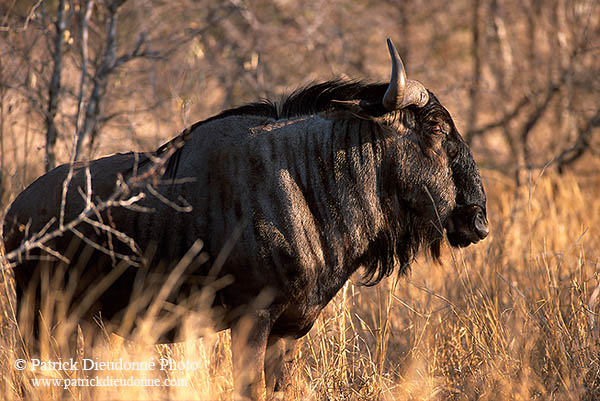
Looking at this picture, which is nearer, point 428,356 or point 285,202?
point 285,202

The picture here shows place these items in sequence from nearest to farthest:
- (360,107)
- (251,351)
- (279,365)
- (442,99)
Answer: (251,351), (360,107), (279,365), (442,99)

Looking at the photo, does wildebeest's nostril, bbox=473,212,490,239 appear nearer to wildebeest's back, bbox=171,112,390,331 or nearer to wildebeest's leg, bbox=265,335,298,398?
wildebeest's back, bbox=171,112,390,331

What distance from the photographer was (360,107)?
3.68 metres

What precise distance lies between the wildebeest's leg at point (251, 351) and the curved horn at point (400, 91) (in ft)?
3.91

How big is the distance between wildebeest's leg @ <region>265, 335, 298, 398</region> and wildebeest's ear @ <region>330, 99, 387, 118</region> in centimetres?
124

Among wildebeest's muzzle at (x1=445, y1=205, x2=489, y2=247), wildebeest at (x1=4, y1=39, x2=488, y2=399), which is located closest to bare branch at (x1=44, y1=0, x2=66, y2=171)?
wildebeest at (x1=4, y1=39, x2=488, y2=399)

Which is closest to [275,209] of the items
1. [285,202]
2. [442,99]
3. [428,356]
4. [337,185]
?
[285,202]

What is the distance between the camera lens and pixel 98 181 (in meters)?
3.82

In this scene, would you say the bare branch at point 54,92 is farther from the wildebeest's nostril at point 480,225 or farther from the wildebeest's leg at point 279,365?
the wildebeest's nostril at point 480,225

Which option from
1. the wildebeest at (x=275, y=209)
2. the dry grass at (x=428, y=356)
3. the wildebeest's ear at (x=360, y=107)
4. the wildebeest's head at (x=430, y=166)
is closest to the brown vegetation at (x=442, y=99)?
the dry grass at (x=428, y=356)

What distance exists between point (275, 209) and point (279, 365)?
894 mm

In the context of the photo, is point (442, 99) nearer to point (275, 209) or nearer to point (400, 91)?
point (400, 91)

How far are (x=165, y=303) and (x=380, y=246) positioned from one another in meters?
1.16

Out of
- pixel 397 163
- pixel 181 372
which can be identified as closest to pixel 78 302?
pixel 181 372
